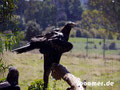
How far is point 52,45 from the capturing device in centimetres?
125

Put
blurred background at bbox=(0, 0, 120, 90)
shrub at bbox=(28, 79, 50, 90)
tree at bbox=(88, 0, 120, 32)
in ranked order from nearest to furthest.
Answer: shrub at bbox=(28, 79, 50, 90) < blurred background at bbox=(0, 0, 120, 90) < tree at bbox=(88, 0, 120, 32)

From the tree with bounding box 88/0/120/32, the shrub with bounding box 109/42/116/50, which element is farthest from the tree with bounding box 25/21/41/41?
the shrub with bounding box 109/42/116/50

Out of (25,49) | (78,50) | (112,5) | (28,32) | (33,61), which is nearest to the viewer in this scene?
(25,49)

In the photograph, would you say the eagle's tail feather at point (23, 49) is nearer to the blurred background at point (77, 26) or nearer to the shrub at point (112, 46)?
the blurred background at point (77, 26)

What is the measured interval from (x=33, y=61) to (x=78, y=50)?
3500mm

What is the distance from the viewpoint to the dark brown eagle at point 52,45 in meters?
1.24

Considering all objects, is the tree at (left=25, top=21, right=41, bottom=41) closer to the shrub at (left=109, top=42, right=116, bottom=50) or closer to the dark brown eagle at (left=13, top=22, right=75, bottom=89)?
the dark brown eagle at (left=13, top=22, right=75, bottom=89)

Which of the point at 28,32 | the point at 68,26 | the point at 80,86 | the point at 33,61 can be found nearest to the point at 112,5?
the point at 33,61

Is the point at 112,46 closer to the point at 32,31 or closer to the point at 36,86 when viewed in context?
the point at 32,31

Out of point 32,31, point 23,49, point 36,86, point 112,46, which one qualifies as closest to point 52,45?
point 23,49

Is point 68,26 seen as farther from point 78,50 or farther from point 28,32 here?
point 78,50

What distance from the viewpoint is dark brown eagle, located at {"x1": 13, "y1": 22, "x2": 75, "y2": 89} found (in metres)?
1.24

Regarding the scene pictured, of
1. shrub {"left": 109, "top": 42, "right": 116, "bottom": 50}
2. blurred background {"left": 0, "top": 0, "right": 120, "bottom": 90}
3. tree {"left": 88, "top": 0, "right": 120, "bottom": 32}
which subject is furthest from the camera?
shrub {"left": 109, "top": 42, "right": 116, "bottom": 50}

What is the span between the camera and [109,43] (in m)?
9.01
